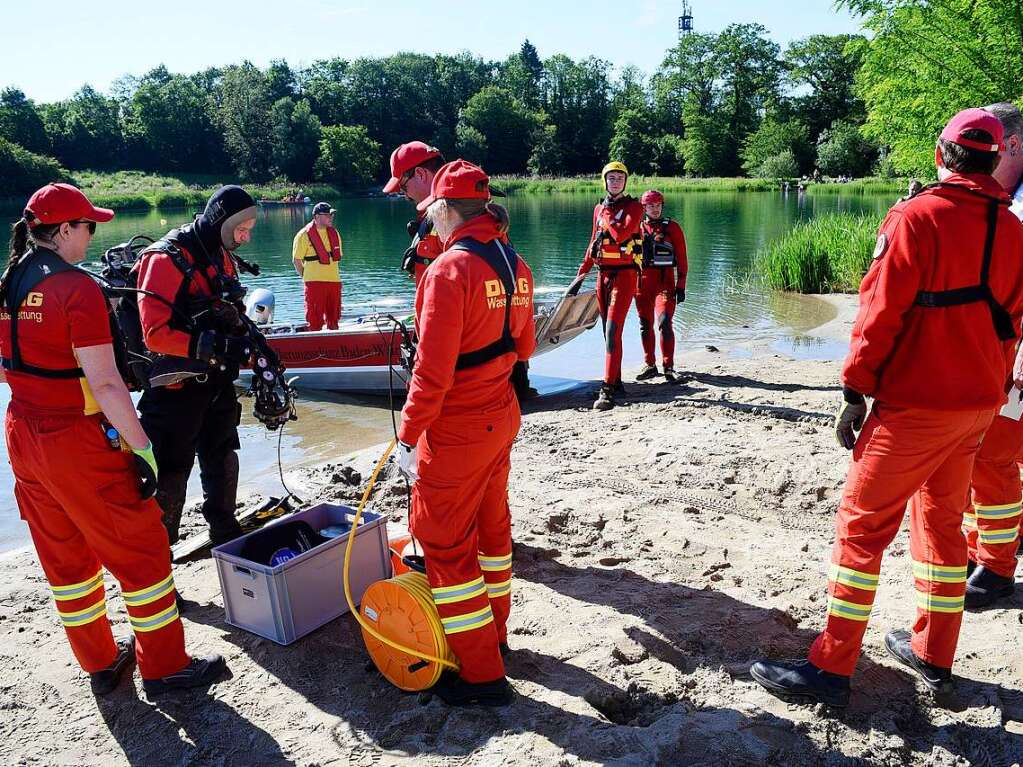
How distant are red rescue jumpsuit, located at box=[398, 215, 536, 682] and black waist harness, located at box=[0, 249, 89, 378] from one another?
136cm

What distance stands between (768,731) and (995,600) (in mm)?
1692

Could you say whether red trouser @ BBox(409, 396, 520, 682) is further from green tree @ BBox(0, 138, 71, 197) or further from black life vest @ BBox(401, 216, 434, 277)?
green tree @ BBox(0, 138, 71, 197)

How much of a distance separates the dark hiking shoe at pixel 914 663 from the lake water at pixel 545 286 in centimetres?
475

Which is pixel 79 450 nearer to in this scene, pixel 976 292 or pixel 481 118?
pixel 976 292

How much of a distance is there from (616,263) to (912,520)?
511 cm

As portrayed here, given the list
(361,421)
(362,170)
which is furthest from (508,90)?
(361,421)

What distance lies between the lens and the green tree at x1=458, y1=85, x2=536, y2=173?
3708 inches

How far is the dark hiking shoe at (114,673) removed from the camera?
11.5 ft

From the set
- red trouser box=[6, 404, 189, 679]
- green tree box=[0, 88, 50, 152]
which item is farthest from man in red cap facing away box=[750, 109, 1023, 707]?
green tree box=[0, 88, 50, 152]

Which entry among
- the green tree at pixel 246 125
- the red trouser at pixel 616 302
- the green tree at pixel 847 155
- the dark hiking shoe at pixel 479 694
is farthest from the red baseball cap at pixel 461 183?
the green tree at pixel 246 125

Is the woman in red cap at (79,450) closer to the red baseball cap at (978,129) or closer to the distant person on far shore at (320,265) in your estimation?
the red baseball cap at (978,129)

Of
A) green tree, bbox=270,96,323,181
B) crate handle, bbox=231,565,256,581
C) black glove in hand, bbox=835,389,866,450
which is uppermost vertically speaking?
green tree, bbox=270,96,323,181

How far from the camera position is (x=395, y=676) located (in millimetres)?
3398

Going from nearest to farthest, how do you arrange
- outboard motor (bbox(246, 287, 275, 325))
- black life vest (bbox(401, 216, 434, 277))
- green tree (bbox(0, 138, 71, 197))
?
black life vest (bbox(401, 216, 434, 277)), outboard motor (bbox(246, 287, 275, 325)), green tree (bbox(0, 138, 71, 197))
